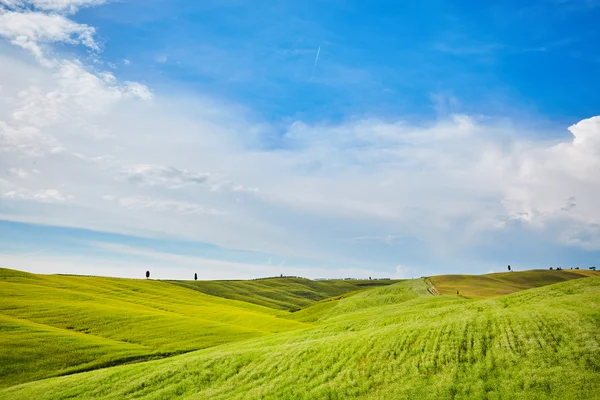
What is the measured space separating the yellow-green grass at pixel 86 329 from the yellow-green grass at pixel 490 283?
123 ft

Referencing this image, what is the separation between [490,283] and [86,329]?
283ft

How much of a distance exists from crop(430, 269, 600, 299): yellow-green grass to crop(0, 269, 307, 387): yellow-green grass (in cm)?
3747

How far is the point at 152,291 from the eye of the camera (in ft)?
348

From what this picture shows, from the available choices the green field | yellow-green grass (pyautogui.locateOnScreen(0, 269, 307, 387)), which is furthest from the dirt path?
the green field

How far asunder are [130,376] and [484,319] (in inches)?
1190

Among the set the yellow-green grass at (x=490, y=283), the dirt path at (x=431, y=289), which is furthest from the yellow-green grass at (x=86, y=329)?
the yellow-green grass at (x=490, y=283)

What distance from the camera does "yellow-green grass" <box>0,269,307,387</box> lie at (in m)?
42.9

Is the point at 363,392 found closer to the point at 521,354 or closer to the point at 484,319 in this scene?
the point at 521,354

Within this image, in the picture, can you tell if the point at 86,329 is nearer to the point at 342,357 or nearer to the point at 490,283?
the point at 342,357

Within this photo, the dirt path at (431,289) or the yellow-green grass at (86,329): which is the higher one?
the dirt path at (431,289)

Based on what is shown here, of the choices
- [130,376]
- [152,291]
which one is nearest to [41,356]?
[130,376]

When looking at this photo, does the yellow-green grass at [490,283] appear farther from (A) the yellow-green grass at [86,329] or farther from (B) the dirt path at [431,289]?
(A) the yellow-green grass at [86,329]

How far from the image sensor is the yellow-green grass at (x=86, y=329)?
42.9 m

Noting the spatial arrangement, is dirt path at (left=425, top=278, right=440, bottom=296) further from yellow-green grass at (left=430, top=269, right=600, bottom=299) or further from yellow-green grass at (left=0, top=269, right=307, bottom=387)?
yellow-green grass at (left=0, top=269, right=307, bottom=387)
